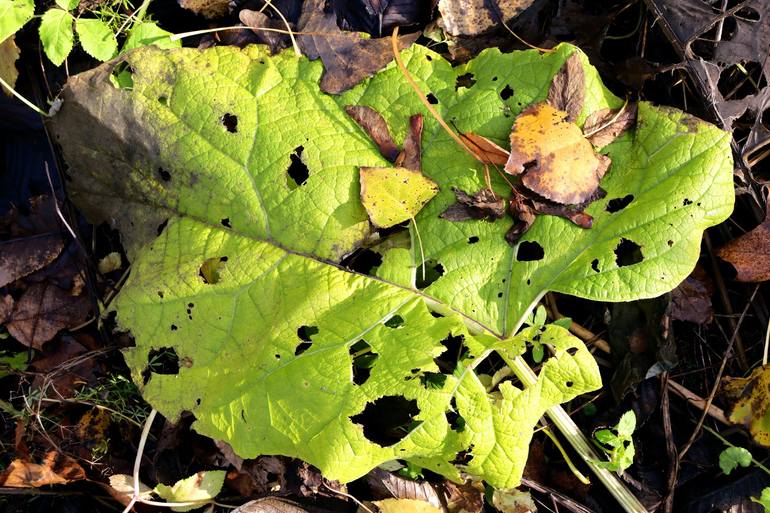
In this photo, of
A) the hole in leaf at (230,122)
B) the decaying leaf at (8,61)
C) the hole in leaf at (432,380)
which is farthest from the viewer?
the decaying leaf at (8,61)

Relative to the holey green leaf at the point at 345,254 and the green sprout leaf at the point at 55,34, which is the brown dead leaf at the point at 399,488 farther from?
the green sprout leaf at the point at 55,34

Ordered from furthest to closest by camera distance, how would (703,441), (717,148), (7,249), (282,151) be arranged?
(7,249) < (703,441) < (282,151) < (717,148)

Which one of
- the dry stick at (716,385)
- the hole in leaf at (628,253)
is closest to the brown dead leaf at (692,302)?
the dry stick at (716,385)

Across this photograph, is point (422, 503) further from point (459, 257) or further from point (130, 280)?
point (130, 280)

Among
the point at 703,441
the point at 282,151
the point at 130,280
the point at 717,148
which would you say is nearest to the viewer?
the point at 717,148

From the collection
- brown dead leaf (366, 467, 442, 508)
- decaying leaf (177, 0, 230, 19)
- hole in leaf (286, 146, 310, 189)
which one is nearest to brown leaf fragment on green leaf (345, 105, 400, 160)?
hole in leaf (286, 146, 310, 189)

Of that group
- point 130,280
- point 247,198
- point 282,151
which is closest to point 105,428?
point 130,280
